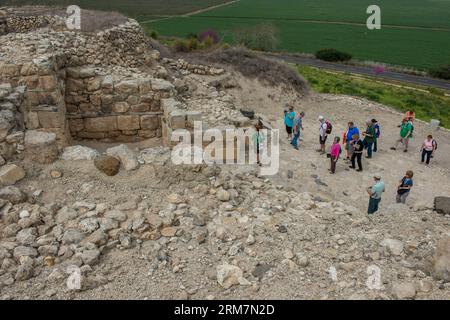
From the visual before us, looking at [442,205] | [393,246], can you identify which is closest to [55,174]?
[393,246]

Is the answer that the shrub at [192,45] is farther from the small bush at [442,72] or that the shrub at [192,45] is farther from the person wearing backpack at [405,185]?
the small bush at [442,72]

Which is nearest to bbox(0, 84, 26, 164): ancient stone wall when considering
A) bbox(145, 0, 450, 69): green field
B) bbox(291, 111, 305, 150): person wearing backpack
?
bbox(291, 111, 305, 150): person wearing backpack

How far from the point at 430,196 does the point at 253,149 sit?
5.33 metres

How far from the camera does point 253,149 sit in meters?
11.7

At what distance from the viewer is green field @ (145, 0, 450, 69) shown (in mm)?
47812

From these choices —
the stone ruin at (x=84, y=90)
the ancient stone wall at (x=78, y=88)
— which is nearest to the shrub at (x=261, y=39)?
the stone ruin at (x=84, y=90)

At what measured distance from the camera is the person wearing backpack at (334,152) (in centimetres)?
1164

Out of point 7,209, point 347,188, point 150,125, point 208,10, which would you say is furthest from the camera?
point 208,10

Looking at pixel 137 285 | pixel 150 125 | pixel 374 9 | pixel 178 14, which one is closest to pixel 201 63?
pixel 150 125

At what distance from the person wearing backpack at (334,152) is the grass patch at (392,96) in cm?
1053

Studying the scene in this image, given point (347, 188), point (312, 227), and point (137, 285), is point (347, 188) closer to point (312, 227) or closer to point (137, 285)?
point (312, 227)

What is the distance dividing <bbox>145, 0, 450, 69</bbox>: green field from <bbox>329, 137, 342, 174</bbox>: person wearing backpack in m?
35.4

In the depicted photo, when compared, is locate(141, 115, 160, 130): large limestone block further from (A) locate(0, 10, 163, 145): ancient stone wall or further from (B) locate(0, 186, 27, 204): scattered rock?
(B) locate(0, 186, 27, 204): scattered rock

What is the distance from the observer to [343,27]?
62750 millimetres
